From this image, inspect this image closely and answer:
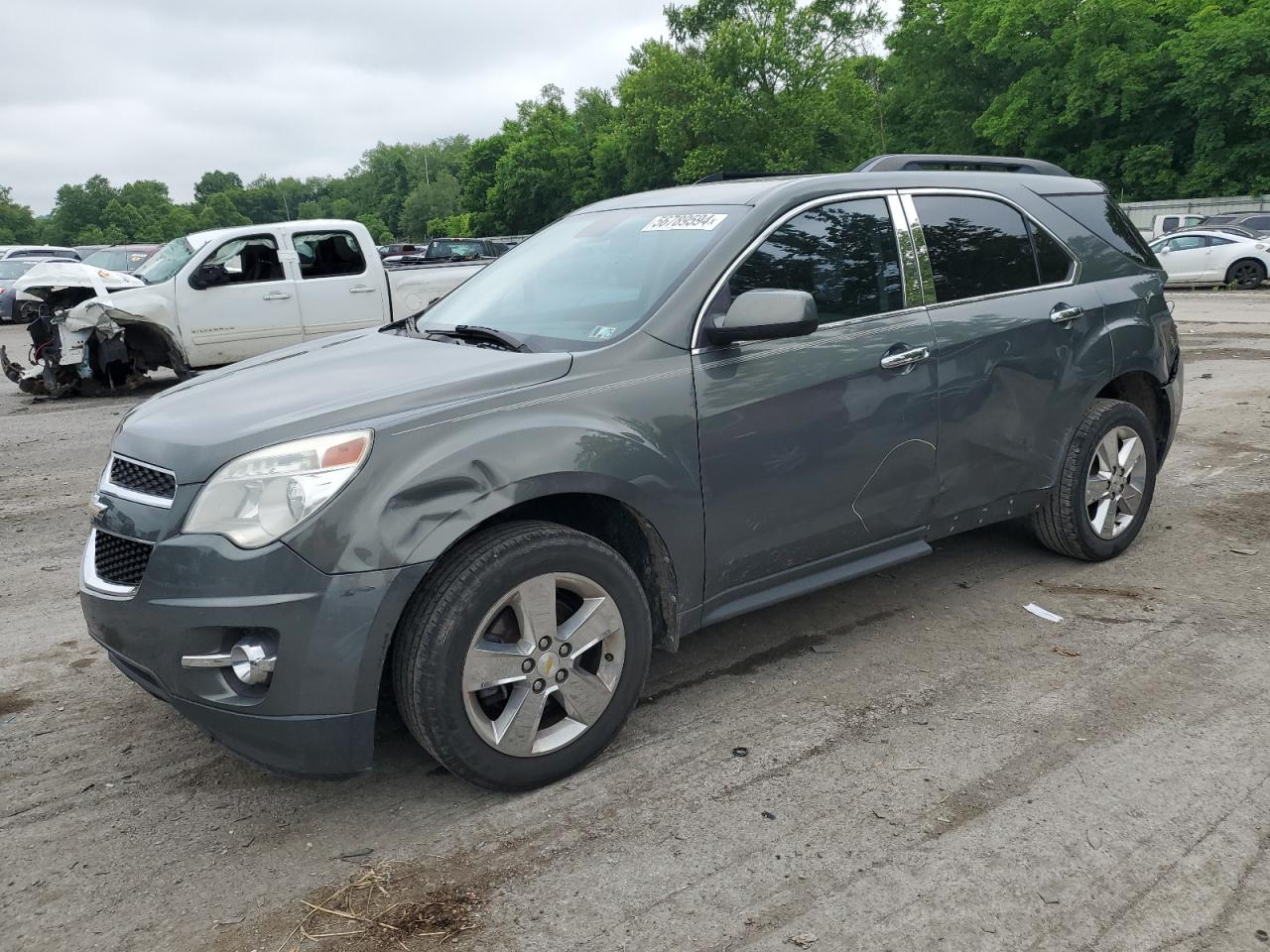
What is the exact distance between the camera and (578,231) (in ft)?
14.0

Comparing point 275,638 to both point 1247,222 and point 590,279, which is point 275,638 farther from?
point 1247,222

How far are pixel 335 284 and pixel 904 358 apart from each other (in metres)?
9.40

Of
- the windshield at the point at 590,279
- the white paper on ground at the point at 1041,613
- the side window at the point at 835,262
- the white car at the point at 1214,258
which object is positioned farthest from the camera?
the white car at the point at 1214,258

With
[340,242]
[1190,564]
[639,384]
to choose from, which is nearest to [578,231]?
[639,384]

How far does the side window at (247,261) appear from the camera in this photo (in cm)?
1158

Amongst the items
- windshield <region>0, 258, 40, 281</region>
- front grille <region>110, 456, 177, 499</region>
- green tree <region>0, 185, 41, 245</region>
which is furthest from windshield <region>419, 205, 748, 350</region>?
Result: green tree <region>0, 185, 41, 245</region>

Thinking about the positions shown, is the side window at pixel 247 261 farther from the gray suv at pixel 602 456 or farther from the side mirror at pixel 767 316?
the side mirror at pixel 767 316

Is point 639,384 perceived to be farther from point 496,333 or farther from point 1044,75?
point 1044,75

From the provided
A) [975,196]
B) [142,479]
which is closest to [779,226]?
[975,196]

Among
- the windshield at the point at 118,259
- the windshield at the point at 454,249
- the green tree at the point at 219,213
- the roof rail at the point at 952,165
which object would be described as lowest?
the roof rail at the point at 952,165

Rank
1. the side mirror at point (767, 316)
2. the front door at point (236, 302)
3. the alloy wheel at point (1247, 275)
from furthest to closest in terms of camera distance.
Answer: the alloy wheel at point (1247, 275) → the front door at point (236, 302) → the side mirror at point (767, 316)

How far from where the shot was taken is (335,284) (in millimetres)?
11883

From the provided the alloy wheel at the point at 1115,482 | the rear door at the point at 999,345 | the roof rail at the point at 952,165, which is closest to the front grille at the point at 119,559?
the rear door at the point at 999,345

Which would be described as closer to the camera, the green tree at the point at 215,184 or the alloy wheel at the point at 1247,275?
the alloy wheel at the point at 1247,275
